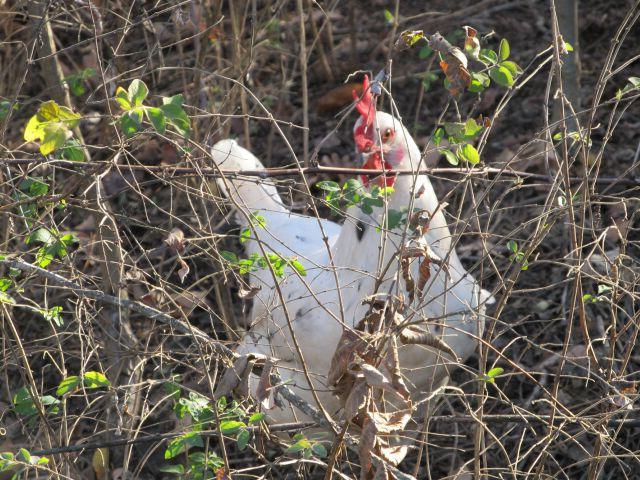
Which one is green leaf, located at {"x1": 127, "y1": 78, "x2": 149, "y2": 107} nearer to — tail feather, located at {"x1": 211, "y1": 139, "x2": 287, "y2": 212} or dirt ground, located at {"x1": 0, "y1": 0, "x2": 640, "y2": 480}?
dirt ground, located at {"x1": 0, "y1": 0, "x2": 640, "y2": 480}

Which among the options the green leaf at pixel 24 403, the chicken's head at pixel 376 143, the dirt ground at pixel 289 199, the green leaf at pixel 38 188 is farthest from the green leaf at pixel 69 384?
the chicken's head at pixel 376 143

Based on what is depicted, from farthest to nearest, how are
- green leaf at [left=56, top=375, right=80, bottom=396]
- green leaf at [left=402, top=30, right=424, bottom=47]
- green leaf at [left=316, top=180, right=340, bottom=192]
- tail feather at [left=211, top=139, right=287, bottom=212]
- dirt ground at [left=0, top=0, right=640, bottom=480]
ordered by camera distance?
tail feather at [left=211, top=139, right=287, bottom=212] < dirt ground at [left=0, top=0, right=640, bottom=480] < green leaf at [left=316, top=180, right=340, bottom=192] < green leaf at [left=56, top=375, right=80, bottom=396] < green leaf at [left=402, top=30, right=424, bottom=47]

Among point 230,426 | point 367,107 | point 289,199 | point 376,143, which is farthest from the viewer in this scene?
point 289,199

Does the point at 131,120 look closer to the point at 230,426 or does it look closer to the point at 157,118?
the point at 157,118

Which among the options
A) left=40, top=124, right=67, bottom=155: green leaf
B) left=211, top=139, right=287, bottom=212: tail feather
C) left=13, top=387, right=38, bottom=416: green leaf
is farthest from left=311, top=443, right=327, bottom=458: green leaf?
left=211, top=139, right=287, bottom=212: tail feather

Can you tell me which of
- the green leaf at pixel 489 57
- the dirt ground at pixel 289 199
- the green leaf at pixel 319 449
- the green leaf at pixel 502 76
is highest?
the green leaf at pixel 489 57

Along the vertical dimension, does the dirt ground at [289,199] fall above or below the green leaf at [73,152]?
below

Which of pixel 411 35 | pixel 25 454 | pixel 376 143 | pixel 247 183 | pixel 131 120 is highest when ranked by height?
pixel 131 120

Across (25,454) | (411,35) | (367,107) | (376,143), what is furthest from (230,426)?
(367,107)

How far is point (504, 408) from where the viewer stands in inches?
159

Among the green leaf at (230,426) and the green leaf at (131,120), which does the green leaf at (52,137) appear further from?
the green leaf at (230,426)

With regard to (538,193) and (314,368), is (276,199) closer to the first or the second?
(314,368)

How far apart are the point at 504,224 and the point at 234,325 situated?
1.66 m

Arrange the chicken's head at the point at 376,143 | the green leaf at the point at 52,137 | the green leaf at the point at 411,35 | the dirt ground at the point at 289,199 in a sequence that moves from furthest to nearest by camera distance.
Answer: the chicken's head at the point at 376,143, the dirt ground at the point at 289,199, the green leaf at the point at 411,35, the green leaf at the point at 52,137
